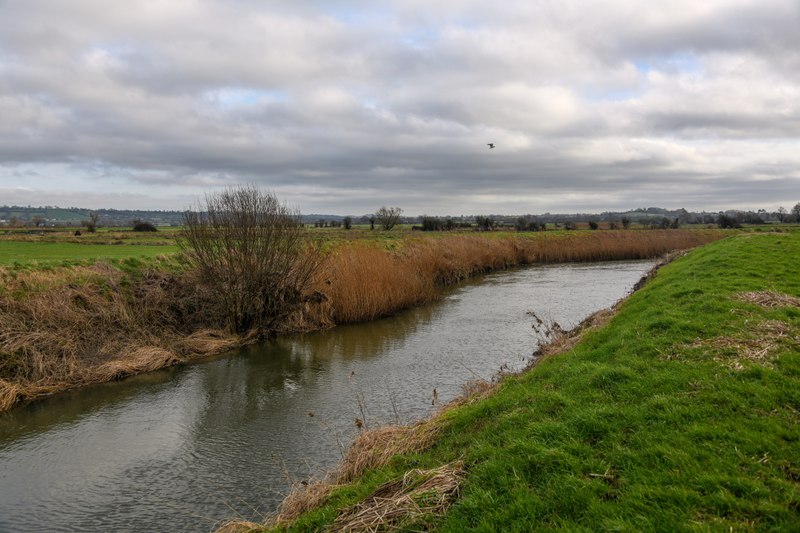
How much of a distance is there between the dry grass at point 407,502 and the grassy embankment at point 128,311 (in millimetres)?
11155

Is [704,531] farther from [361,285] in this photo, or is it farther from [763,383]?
[361,285]

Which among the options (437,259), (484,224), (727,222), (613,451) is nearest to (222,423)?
(613,451)

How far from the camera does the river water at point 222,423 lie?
7.54 m

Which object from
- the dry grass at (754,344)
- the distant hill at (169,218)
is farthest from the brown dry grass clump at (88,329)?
the distant hill at (169,218)

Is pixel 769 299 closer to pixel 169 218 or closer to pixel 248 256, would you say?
pixel 248 256

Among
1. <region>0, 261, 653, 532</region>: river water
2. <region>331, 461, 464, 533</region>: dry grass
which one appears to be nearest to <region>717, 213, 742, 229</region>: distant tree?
<region>0, 261, 653, 532</region>: river water

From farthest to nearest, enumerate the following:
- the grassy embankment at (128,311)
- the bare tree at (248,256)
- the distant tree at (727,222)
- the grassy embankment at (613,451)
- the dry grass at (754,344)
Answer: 1. the distant tree at (727,222)
2. the bare tree at (248,256)
3. the grassy embankment at (128,311)
4. the dry grass at (754,344)
5. the grassy embankment at (613,451)

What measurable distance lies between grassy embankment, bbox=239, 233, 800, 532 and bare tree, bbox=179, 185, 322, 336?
11751mm

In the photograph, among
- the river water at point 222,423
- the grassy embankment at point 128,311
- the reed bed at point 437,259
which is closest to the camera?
the river water at point 222,423

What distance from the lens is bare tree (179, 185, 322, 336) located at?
57.0ft

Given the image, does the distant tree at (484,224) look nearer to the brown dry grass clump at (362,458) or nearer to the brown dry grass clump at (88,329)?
the brown dry grass clump at (88,329)

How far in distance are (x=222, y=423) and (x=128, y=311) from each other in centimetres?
846

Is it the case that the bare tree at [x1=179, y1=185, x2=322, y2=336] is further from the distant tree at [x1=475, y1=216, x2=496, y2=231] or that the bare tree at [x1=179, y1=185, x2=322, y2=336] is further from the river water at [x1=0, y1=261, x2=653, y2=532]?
the distant tree at [x1=475, y1=216, x2=496, y2=231]

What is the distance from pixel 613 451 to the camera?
15.6 feet
